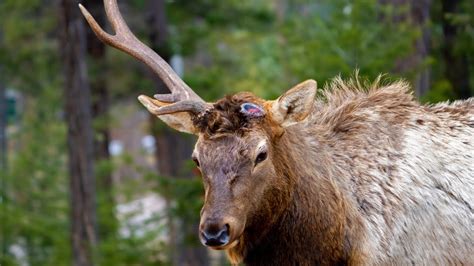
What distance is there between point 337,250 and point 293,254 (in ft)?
0.99

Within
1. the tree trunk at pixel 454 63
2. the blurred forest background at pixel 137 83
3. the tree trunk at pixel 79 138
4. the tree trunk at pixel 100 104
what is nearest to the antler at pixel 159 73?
the blurred forest background at pixel 137 83

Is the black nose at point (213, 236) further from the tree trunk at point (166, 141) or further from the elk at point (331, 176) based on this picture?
the tree trunk at point (166, 141)

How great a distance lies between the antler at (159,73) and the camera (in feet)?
23.4

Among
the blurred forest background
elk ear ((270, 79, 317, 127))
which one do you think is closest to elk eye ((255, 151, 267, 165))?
elk ear ((270, 79, 317, 127))

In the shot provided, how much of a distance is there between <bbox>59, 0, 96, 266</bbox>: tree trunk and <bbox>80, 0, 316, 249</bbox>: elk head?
22.5ft

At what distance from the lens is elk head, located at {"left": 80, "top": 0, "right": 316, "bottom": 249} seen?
21.7 feet

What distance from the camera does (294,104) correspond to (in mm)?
7141

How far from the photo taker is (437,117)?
795 cm

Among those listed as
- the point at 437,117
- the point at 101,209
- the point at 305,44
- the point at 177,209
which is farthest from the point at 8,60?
the point at 437,117

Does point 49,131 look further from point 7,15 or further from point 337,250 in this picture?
point 337,250

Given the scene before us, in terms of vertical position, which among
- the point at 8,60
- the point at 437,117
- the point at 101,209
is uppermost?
the point at 437,117

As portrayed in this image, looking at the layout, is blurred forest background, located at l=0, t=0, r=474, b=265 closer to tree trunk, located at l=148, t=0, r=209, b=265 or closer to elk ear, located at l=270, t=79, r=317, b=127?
tree trunk, located at l=148, t=0, r=209, b=265

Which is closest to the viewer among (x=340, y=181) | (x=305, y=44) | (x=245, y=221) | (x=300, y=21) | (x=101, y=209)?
(x=245, y=221)

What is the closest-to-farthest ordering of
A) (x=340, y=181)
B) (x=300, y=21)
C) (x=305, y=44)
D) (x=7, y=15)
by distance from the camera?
(x=340, y=181) < (x=305, y=44) < (x=300, y=21) < (x=7, y=15)
